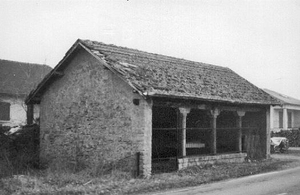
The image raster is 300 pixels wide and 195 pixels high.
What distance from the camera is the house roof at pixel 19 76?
1209 inches

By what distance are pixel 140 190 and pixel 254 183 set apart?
3.98 meters

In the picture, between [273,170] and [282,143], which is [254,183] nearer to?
[273,170]

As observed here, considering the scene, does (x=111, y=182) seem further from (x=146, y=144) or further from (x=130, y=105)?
(x=130, y=105)

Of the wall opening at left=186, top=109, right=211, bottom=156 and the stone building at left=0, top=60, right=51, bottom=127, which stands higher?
the stone building at left=0, top=60, right=51, bottom=127

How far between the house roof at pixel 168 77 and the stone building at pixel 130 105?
40 mm

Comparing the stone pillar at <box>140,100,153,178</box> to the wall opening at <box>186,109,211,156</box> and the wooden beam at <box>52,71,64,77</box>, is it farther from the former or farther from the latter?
the wall opening at <box>186,109,211,156</box>

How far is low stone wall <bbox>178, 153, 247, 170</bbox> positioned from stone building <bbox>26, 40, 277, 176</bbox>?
42 mm

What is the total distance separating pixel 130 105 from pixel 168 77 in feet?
9.11

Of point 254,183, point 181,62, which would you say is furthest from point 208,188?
point 181,62

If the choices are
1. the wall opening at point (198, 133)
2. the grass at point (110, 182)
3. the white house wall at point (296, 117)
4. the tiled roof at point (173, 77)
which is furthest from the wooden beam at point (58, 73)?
the white house wall at point (296, 117)

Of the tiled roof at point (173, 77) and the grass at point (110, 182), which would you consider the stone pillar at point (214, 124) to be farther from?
the grass at point (110, 182)

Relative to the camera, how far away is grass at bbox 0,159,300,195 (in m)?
10.8

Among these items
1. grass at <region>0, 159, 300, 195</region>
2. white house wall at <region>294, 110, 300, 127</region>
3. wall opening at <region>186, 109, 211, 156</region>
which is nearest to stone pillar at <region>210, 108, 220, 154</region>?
grass at <region>0, 159, 300, 195</region>

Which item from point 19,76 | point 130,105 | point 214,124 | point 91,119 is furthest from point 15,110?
point 214,124
